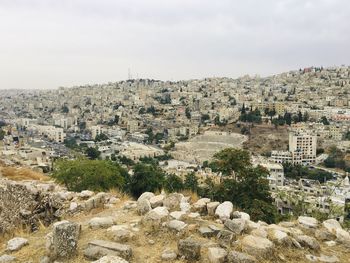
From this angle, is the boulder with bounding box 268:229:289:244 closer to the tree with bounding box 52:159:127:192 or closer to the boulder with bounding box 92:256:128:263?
the boulder with bounding box 92:256:128:263

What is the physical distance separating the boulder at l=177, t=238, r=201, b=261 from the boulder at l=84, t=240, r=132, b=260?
616 millimetres

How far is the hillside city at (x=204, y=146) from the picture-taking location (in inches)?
552

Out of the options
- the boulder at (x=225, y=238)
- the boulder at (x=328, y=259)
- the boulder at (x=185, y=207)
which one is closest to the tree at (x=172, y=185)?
the boulder at (x=185, y=207)

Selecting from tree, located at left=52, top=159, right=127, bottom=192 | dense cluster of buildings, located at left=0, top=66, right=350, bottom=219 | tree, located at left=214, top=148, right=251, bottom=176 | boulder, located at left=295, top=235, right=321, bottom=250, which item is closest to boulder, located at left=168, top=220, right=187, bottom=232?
boulder, located at left=295, top=235, right=321, bottom=250

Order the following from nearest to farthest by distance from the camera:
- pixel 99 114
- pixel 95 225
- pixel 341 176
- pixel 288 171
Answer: pixel 95 225
pixel 341 176
pixel 288 171
pixel 99 114

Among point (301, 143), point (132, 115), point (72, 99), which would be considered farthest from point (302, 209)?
point (72, 99)

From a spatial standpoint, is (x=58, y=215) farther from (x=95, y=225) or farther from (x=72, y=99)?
(x=72, y=99)

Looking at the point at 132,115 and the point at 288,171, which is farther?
the point at 132,115

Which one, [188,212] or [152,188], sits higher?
[188,212]

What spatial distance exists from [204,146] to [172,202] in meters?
68.8

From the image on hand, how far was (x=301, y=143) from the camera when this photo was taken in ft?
221

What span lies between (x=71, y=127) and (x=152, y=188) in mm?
102772

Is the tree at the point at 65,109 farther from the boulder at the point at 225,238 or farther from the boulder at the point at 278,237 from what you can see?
the boulder at the point at 278,237

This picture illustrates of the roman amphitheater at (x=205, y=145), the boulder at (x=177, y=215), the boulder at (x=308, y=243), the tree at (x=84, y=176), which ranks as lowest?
the roman amphitheater at (x=205, y=145)
